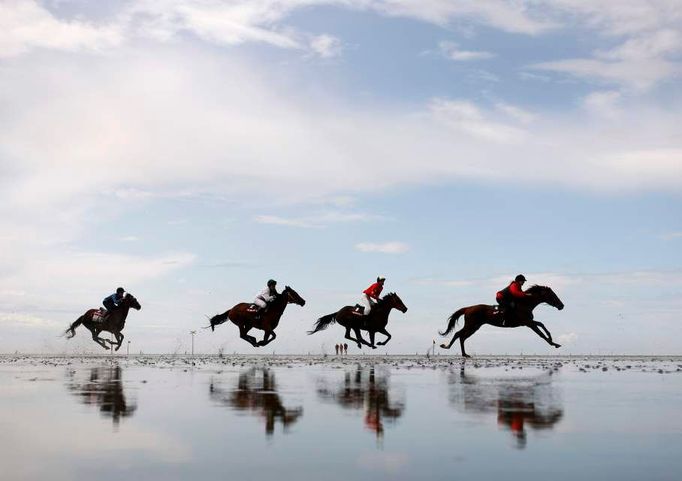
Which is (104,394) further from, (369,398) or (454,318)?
(454,318)

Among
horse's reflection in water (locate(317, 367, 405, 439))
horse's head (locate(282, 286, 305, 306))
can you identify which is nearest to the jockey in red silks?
horse's head (locate(282, 286, 305, 306))

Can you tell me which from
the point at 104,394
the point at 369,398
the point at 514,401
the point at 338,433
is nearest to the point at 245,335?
the point at 104,394

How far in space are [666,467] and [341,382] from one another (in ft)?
36.0

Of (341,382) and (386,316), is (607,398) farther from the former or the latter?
(386,316)

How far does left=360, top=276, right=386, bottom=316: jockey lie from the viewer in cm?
3444

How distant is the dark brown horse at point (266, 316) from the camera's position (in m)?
33.8

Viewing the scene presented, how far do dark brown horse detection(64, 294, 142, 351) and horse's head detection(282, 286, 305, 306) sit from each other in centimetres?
850

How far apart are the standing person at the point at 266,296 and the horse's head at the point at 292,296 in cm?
41

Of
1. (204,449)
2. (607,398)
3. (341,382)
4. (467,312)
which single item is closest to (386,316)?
(467,312)

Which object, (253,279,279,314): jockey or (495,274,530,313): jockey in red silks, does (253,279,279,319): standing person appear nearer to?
(253,279,279,314): jockey

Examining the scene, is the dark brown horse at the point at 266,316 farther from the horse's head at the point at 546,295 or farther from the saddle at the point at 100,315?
the horse's head at the point at 546,295

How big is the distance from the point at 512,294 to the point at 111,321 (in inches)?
737

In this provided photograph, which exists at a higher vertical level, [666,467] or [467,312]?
[467,312]

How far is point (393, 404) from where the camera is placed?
1224cm
